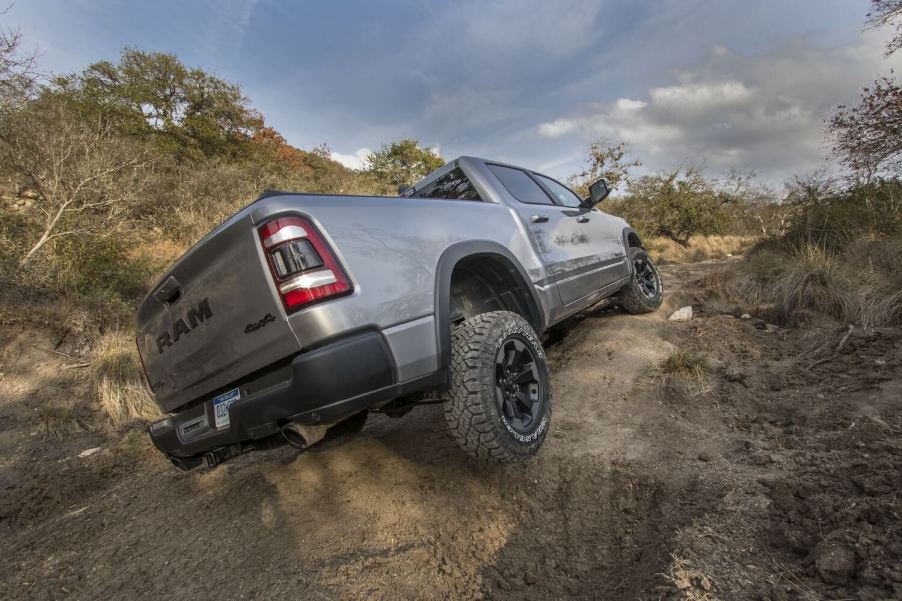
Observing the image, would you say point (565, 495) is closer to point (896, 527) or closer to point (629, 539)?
point (629, 539)

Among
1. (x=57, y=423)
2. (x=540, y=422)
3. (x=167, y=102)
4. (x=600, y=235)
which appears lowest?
(x=540, y=422)

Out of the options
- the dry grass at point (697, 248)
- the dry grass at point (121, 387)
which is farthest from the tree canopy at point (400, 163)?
the dry grass at point (121, 387)

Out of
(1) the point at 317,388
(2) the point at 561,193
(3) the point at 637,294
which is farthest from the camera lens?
(3) the point at 637,294

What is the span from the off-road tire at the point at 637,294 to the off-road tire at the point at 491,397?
2812 mm

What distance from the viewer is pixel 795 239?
6.53 metres

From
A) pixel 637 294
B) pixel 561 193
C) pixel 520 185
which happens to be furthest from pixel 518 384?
pixel 637 294

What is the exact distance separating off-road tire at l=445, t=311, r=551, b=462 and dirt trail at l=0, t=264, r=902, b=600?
0.33 m

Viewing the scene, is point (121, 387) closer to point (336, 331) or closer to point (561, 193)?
point (336, 331)

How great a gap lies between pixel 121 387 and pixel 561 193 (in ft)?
16.1

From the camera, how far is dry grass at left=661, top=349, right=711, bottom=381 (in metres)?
3.07

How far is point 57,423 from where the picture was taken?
408cm

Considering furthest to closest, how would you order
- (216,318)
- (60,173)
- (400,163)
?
(400,163) → (60,173) → (216,318)

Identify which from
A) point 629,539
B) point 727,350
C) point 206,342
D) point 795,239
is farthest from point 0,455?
point 795,239

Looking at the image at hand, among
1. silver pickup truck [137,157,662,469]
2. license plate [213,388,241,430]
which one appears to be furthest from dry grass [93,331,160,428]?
license plate [213,388,241,430]
